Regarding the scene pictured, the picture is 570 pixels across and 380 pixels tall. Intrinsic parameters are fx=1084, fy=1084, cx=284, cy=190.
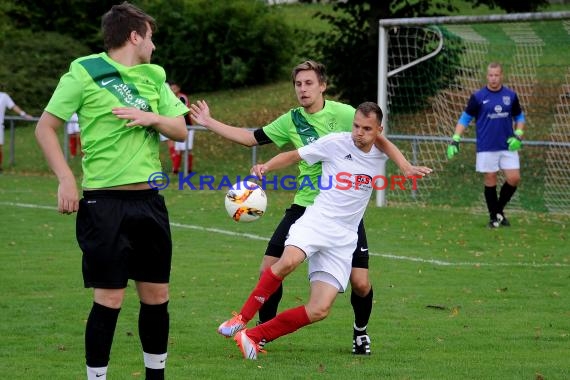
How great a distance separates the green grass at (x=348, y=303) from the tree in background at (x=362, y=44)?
25.3ft

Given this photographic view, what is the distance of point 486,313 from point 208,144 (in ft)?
54.7

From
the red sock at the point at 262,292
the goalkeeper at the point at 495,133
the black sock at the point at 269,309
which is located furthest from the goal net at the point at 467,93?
the red sock at the point at 262,292

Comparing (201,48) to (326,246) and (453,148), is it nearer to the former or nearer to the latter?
(453,148)

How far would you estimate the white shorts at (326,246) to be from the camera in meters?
6.92

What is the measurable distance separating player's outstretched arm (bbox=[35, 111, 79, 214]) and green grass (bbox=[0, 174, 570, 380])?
1.52 metres

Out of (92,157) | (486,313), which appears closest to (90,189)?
(92,157)

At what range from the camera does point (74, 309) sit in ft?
29.1

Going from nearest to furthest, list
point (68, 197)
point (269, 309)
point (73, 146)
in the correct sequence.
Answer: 1. point (68, 197)
2. point (269, 309)
3. point (73, 146)

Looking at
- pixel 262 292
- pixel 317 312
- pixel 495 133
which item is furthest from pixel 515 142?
pixel 317 312

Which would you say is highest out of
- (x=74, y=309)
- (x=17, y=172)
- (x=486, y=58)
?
(x=486, y=58)

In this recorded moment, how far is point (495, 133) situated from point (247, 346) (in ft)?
26.9

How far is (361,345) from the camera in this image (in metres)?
7.25

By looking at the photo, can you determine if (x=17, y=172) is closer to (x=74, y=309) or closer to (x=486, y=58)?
(x=486, y=58)

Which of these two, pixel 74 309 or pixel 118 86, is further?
pixel 74 309
